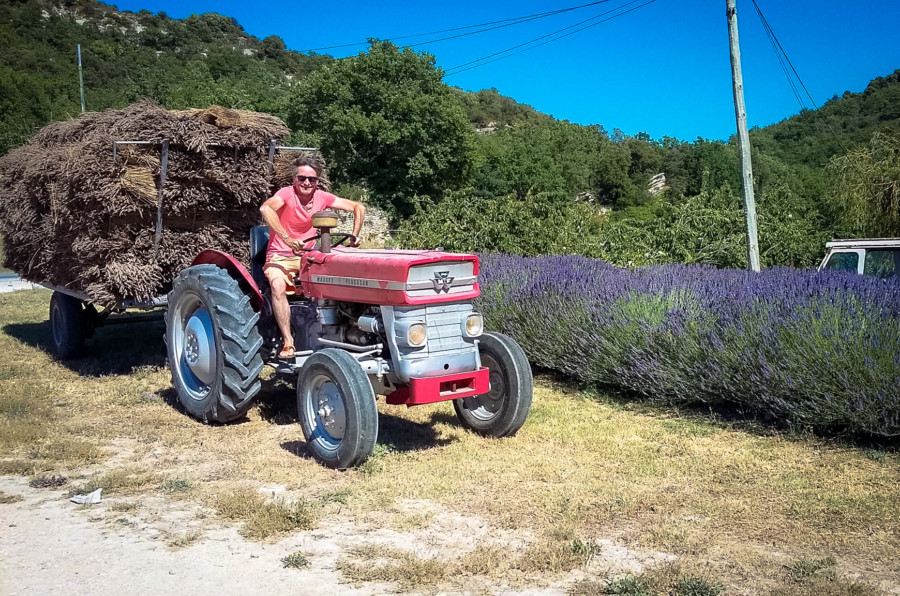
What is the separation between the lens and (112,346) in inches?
384

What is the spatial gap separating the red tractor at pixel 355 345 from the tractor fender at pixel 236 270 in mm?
16

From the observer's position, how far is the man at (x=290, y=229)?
5.72m

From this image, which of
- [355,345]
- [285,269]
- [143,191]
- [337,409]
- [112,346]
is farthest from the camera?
[112,346]

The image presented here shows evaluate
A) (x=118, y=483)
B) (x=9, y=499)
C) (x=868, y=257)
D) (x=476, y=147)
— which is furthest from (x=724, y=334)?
(x=476, y=147)

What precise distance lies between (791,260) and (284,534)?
993cm

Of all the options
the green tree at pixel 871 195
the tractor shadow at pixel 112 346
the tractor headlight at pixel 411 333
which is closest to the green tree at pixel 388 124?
the green tree at pixel 871 195

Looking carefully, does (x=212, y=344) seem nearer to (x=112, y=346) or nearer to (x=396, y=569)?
(x=396, y=569)

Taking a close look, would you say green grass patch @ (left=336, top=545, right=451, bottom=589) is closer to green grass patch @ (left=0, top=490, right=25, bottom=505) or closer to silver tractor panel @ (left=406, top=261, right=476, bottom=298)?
silver tractor panel @ (left=406, top=261, right=476, bottom=298)

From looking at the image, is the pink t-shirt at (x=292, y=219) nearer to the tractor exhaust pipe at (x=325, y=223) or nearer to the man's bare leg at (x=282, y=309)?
the man's bare leg at (x=282, y=309)

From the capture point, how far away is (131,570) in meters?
3.52

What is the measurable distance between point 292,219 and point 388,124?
134 feet

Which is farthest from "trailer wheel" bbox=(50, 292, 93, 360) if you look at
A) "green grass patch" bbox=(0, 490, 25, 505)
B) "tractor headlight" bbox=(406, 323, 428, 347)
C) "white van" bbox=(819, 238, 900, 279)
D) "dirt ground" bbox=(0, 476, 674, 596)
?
"white van" bbox=(819, 238, 900, 279)

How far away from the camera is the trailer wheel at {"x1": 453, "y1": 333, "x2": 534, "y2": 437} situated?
215 inches

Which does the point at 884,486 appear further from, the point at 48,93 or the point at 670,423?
the point at 48,93
